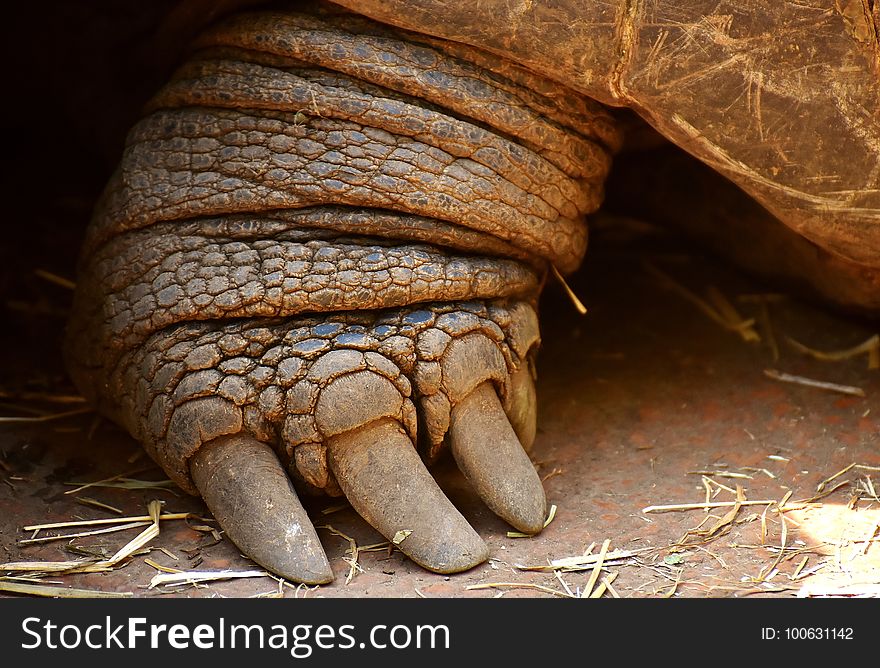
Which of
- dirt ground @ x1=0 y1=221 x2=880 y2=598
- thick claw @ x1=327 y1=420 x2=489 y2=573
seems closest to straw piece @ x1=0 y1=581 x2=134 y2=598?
dirt ground @ x1=0 y1=221 x2=880 y2=598

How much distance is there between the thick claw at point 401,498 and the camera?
2031 millimetres

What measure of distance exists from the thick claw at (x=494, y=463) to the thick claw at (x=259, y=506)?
1.23ft

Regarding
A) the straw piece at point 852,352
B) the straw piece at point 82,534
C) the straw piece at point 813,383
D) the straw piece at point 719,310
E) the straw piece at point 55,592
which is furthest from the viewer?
the straw piece at point 719,310

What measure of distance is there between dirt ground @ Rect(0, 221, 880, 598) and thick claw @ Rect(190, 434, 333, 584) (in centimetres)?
5

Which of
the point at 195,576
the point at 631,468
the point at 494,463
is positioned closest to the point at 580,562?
the point at 494,463

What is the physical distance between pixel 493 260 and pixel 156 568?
39.9 inches

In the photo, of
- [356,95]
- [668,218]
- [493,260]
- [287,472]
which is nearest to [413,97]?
[356,95]

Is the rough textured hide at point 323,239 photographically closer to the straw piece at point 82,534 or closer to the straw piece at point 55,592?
the straw piece at point 82,534

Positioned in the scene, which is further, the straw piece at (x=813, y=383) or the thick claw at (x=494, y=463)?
the straw piece at (x=813, y=383)

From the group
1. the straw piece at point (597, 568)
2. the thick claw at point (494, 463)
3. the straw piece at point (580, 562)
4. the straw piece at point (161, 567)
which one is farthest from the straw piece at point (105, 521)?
the straw piece at point (597, 568)

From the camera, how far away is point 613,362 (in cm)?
300

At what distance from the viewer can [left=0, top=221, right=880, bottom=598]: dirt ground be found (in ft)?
6.54

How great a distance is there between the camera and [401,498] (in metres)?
2.09
